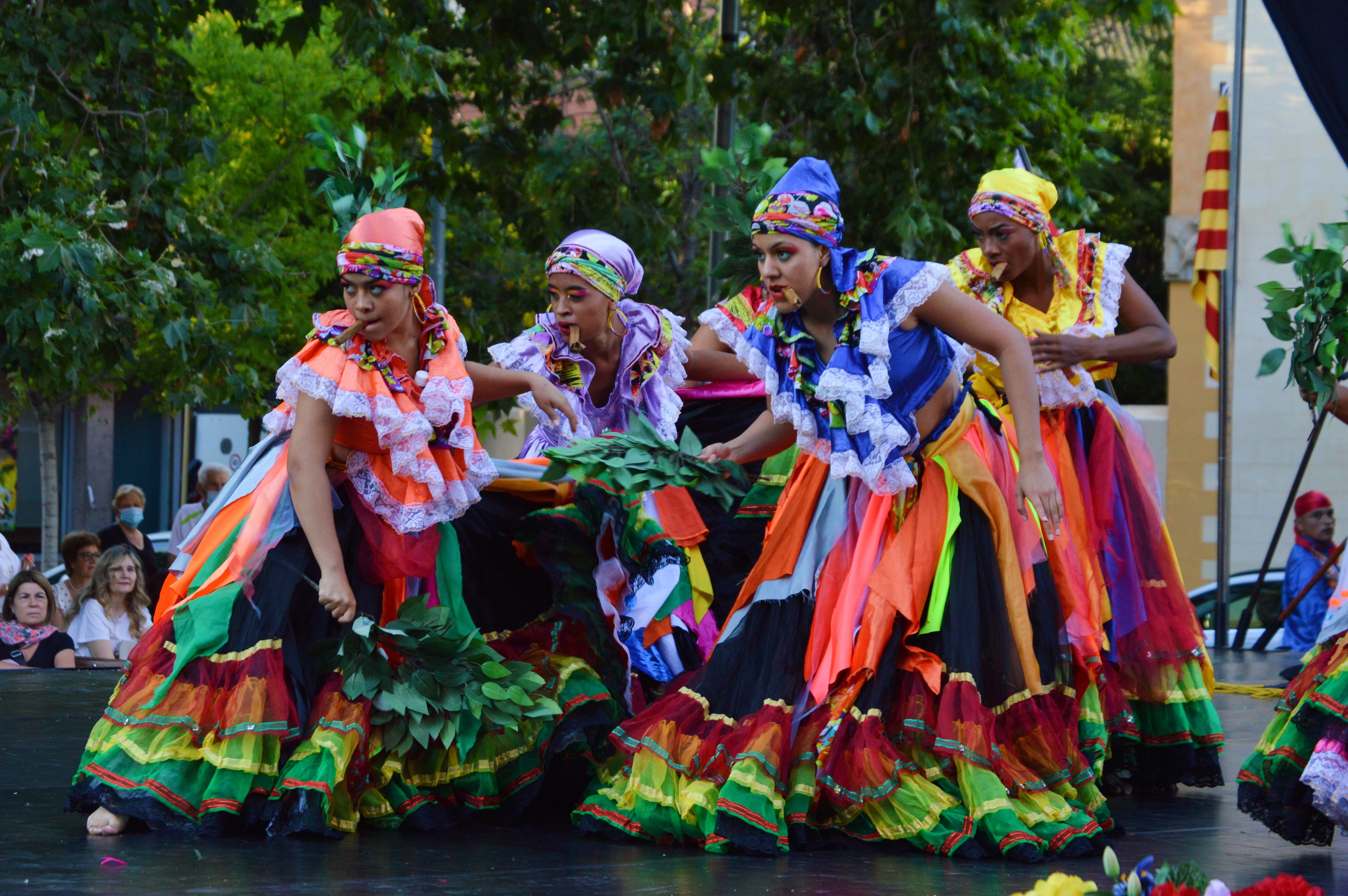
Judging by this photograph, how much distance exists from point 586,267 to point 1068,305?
153cm

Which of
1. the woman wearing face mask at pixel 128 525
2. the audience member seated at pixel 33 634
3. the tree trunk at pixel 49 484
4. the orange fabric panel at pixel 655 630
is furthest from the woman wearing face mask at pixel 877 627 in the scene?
the tree trunk at pixel 49 484

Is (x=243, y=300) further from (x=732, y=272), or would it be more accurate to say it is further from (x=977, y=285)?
(x=977, y=285)

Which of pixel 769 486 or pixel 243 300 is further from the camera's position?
pixel 243 300

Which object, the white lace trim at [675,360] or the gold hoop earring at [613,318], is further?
the white lace trim at [675,360]

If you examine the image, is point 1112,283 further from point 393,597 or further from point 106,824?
point 106,824

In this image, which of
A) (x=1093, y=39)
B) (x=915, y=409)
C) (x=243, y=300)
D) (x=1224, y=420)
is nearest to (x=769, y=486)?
(x=915, y=409)

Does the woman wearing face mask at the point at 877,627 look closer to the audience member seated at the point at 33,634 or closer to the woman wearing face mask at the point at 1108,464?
the woman wearing face mask at the point at 1108,464

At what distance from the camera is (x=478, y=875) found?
353 cm

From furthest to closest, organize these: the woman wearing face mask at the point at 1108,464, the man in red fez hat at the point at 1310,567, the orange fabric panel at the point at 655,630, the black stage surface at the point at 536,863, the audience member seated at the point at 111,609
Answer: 1. the man in red fez hat at the point at 1310,567
2. the audience member seated at the point at 111,609
3. the woman wearing face mask at the point at 1108,464
4. the orange fabric panel at the point at 655,630
5. the black stage surface at the point at 536,863

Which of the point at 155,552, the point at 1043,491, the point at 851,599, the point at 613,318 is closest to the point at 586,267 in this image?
the point at 613,318

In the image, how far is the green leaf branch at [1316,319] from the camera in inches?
168

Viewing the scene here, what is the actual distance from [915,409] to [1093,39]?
22534mm

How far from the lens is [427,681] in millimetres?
4203

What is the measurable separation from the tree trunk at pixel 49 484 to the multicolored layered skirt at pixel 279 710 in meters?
12.3
